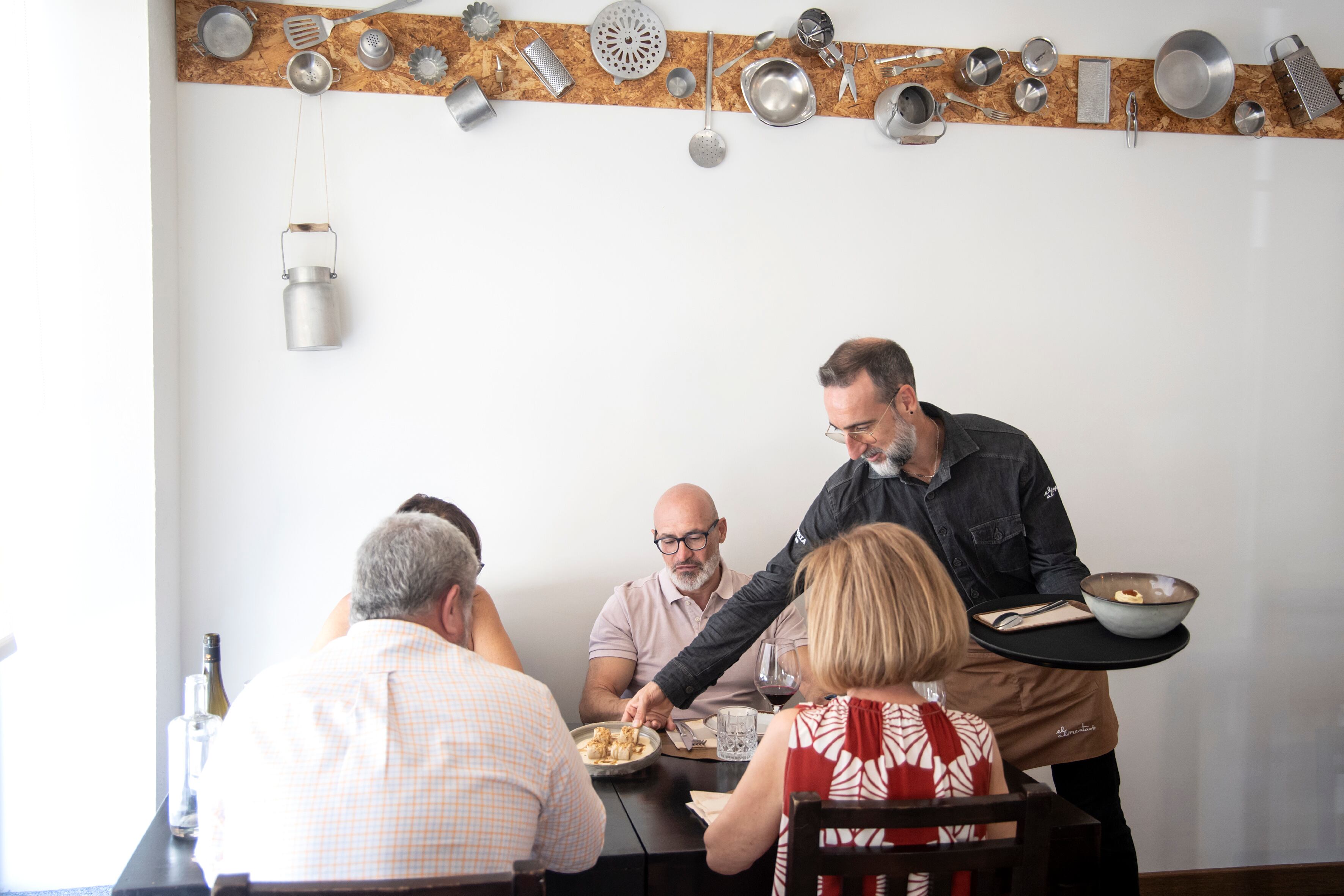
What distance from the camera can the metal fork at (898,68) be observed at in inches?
113

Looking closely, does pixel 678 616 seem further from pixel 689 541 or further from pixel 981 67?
pixel 981 67

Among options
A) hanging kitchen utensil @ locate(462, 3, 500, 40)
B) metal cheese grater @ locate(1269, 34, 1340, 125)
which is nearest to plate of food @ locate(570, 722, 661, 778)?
hanging kitchen utensil @ locate(462, 3, 500, 40)

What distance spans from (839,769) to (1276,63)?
291 cm

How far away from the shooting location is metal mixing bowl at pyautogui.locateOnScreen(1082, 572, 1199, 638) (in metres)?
1.77

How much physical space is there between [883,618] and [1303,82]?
8.87 ft

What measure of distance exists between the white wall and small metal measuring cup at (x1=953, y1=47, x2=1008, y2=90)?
2.24 meters

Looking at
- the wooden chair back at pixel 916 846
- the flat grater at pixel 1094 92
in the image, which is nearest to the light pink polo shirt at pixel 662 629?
the wooden chair back at pixel 916 846

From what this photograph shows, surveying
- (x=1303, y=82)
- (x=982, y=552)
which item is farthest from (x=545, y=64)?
(x=1303, y=82)

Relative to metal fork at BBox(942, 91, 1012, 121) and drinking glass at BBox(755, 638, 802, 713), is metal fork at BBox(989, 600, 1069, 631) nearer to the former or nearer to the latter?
drinking glass at BBox(755, 638, 802, 713)

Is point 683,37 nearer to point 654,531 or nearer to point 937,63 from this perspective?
point 937,63

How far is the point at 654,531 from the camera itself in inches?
104

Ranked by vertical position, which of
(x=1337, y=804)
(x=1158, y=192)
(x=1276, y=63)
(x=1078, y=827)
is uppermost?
(x=1276, y=63)

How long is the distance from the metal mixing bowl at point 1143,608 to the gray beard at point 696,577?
0.99 meters

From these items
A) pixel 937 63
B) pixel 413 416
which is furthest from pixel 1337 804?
pixel 413 416
